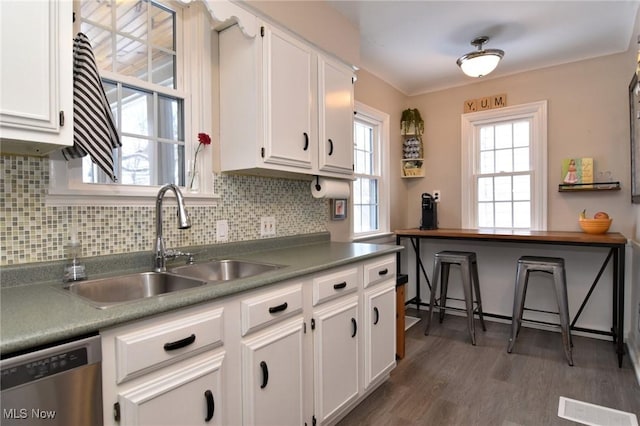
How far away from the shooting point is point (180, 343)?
1114 mm

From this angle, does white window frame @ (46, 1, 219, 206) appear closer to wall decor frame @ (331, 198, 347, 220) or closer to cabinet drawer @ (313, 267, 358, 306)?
cabinet drawer @ (313, 267, 358, 306)

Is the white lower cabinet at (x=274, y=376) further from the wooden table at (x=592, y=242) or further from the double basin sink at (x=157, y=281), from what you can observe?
the wooden table at (x=592, y=242)

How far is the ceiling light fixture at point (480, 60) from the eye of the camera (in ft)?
8.97

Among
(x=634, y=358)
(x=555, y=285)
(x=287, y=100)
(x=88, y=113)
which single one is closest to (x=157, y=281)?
(x=88, y=113)

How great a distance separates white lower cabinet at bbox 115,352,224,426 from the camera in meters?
1.01

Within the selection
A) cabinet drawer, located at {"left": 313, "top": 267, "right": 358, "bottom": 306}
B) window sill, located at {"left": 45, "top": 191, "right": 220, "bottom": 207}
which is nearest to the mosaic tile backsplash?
window sill, located at {"left": 45, "top": 191, "right": 220, "bottom": 207}

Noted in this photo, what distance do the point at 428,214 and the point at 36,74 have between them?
3.46 meters

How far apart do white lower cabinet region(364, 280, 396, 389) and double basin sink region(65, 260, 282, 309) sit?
29.3 inches

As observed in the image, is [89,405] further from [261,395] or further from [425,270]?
[425,270]

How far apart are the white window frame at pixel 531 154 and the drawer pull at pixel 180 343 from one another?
138 inches

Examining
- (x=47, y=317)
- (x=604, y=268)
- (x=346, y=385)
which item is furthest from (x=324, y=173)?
(x=604, y=268)

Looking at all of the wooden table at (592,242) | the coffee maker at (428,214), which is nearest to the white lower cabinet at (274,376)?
the wooden table at (592,242)

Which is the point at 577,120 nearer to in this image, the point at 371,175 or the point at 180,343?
the point at 371,175

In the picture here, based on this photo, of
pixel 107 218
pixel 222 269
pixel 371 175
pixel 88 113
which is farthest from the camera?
pixel 371 175
